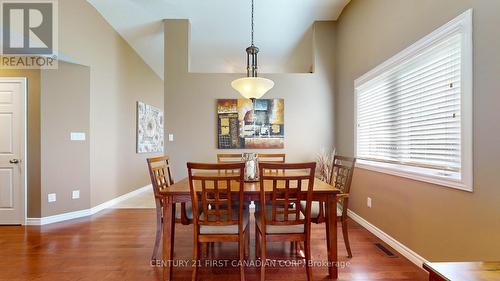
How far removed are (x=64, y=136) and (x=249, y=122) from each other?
9.49 feet

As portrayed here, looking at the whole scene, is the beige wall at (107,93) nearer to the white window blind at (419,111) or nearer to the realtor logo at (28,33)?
the realtor logo at (28,33)

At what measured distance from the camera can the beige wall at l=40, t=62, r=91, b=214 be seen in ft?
11.7

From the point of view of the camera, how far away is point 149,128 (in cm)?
599

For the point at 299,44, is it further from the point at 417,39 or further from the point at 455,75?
the point at 455,75

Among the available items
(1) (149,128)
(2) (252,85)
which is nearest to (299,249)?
(2) (252,85)

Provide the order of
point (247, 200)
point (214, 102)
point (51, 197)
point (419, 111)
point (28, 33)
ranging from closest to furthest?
1. point (247, 200)
2. point (419, 111)
3. point (28, 33)
4. point (51, 197)
5. point (214, 102)

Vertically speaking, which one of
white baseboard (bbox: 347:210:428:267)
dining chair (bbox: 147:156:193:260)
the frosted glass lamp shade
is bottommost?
white baseboard (bbox: 347:210:428:267)

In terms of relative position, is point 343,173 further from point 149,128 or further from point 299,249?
point 149,128

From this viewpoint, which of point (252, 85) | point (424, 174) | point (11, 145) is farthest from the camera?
point (11, 145)

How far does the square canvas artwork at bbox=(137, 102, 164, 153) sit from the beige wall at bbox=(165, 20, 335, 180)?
5.91 ft

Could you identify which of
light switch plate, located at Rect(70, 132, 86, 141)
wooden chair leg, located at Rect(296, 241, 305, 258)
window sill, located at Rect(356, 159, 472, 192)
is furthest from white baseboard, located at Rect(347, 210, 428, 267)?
light switch plate, located at Rect(70, 132, 86, 141)

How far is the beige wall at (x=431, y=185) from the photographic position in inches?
62.8

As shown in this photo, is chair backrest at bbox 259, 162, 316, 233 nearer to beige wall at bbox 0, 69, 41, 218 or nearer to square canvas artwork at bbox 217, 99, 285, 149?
square canvas artwork at bbox 217, 99, 285, 149

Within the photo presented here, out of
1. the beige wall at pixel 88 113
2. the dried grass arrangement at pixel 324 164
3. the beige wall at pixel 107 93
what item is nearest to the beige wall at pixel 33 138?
the beige wall at pixel 88 113
